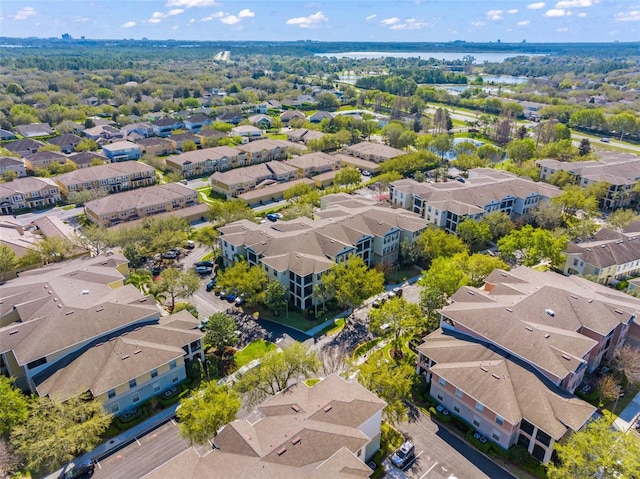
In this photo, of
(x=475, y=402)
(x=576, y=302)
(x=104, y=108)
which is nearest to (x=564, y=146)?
(x=576, y=302)

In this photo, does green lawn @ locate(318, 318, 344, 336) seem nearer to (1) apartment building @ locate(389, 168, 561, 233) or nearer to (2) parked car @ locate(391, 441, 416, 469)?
(2) parked car @ locate(391, 441, 416, 469)

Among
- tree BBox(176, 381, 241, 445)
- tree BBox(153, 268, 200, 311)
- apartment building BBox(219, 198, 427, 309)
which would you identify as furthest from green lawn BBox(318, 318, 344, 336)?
tree BBox(176, 381, 241, 445)

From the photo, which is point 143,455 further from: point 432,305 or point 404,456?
point 432,305

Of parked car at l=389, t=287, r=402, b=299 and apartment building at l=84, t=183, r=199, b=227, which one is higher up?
apartment building at l=84, t=183, r=199, b=227

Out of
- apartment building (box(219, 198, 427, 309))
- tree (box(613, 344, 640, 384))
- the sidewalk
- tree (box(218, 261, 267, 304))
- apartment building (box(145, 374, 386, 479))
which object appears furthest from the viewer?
apartment building (box(219, 198, 427, 309))

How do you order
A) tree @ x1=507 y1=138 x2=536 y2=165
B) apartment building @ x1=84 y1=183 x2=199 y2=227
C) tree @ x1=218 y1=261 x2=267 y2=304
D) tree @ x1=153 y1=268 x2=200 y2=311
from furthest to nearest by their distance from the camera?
tree @ x1=507 y1=138 x2=536 y2=165
apartment building @ x1=84 y1=183 x2=199 y2=227
tree @ x1=153 y1=268 x2=200 y2=311
tree @ x1=218 y1=261 x2=267 y2=304

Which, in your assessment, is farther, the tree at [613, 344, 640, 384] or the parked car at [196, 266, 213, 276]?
the parked car at [196, 266, 213, 276]

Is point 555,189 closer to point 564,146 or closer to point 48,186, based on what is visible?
point 564,146
